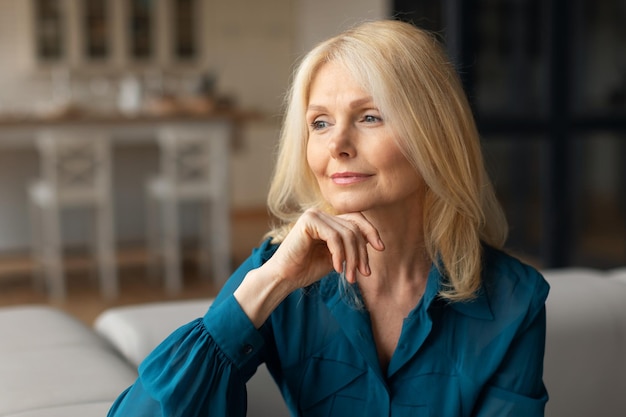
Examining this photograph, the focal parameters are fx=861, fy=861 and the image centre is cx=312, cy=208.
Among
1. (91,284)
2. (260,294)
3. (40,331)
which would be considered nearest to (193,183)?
(91,284)

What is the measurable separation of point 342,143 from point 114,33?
286 inches

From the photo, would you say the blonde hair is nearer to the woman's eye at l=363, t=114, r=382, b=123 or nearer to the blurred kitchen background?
the woman's eye at l=363, t=114, r=382, b=123

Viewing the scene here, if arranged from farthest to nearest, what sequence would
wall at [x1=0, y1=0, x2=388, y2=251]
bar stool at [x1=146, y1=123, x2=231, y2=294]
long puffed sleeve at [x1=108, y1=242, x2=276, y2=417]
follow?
wall at [x1=0, y1=0, x2=388, y2=251] → bar stool at [x1=146, y1=123, x2=231, y2=294] → long puffed sleeve at [x1=108, y1=242, x2=276, y2=417]

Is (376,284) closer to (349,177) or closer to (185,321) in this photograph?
(349,177)

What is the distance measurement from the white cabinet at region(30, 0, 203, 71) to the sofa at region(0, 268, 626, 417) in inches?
261

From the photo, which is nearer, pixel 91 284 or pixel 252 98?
pixel 91 284

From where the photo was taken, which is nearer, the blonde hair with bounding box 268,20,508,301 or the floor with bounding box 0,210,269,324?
the blonde hair with bounding box 268,20,508,301

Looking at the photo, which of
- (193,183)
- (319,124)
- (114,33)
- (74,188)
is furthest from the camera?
(114,33)

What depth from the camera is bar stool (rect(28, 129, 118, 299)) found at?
198 inches

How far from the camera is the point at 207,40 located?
849 centimetres

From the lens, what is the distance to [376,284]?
1.38 meters

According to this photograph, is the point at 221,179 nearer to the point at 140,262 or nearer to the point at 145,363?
the point at 140,262

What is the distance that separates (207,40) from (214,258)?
3.53 meters

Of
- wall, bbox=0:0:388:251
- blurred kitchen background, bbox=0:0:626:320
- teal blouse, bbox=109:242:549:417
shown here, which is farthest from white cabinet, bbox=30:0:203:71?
teal blouse, bbox=109:242:549:417
